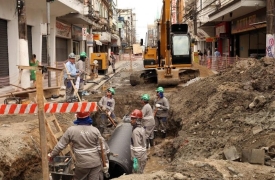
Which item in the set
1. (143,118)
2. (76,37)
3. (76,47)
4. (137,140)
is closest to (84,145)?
(137,140)

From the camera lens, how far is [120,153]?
7.21 meters

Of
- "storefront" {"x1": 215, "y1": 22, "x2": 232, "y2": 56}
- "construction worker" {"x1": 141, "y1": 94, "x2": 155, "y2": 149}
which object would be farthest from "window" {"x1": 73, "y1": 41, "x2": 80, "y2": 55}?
"construction worker" {"x1": 141, "y1": 94, "x2": 155, "y2": 149}

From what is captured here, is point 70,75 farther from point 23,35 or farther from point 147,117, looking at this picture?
point 23,35

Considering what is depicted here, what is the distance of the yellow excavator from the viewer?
16375 mm

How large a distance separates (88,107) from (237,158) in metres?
2.69

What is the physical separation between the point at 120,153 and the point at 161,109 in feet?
10.4

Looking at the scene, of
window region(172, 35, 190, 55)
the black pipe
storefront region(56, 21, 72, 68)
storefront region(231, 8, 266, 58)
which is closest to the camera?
the black pipe

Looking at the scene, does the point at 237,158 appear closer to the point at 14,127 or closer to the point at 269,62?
the point at 14,127

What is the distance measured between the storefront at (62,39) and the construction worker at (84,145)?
18932 mm

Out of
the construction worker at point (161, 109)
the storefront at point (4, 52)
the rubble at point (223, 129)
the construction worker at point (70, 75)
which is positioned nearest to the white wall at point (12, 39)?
the storefront at point (4, 52)

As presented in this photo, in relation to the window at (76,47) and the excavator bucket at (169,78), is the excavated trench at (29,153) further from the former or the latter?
the window at (76,47)

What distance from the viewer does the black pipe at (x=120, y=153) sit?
679cm

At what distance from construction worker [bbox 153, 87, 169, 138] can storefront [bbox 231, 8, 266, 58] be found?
1240cm

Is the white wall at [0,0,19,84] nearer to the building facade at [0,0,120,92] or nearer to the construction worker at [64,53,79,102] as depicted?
the building facade at [0,0,120,92]
